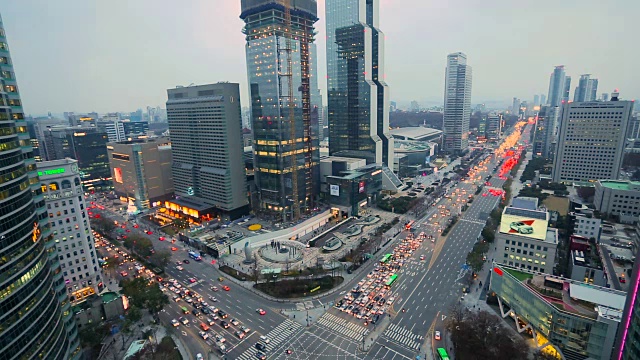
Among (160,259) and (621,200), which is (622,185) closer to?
(621,200)

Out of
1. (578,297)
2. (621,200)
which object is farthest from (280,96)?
(621,200)

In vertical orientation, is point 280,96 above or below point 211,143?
above

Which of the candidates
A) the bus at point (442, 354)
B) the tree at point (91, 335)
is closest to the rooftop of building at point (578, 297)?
the bus at point (442, 354)

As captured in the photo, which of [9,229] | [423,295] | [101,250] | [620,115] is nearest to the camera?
[9,229]

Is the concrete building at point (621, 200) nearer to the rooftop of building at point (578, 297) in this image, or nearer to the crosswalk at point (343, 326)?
the rooftop of building at point (578, 297)

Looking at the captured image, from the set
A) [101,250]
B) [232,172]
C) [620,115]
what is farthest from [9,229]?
[620,115]

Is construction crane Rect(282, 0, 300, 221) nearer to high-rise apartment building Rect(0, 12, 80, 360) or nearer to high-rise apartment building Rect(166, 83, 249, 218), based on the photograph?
high-rise apartment building Rect(166, 83, 249, 218)

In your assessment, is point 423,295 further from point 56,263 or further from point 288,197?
point 56,263
